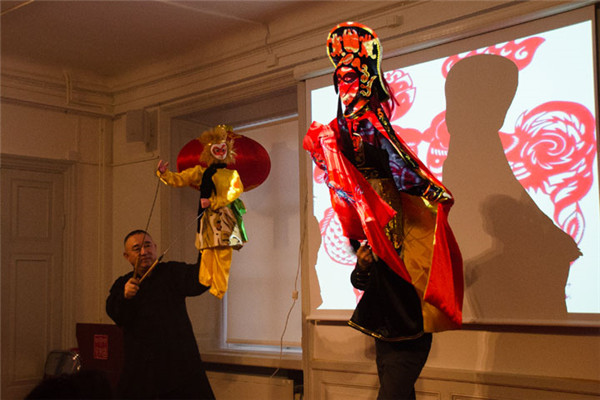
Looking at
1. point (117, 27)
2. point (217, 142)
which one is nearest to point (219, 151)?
point (217, 142)

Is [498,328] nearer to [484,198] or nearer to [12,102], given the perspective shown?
[484,198]

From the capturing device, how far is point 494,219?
11.2 feet

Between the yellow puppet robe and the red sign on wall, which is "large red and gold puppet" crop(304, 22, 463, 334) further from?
the red sign on wall

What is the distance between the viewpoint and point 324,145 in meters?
2.69

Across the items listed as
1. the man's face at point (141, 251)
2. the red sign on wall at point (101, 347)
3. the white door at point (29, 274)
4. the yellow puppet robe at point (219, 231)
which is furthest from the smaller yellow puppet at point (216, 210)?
the white door at point (29, 274)

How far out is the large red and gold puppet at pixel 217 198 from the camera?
12.0 ft

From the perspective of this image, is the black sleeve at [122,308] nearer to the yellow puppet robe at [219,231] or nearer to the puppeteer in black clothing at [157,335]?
the puppeteer in black clothing at [157,335]

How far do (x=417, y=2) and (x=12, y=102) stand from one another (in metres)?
3.22

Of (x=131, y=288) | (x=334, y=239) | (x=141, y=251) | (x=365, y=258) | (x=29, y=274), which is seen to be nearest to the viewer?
(x=365, y=258)

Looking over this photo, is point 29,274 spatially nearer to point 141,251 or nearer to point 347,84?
point 141,251

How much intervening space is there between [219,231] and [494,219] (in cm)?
141

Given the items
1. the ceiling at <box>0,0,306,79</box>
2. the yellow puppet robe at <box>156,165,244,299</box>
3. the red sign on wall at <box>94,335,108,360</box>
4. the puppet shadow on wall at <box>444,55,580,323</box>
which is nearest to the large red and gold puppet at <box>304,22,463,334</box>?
the puppet shadow on wall at <box>444,55,580,323</box>

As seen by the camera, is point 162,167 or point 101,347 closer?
point 162,167

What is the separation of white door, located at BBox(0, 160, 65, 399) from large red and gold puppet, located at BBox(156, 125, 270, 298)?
6.98ft
